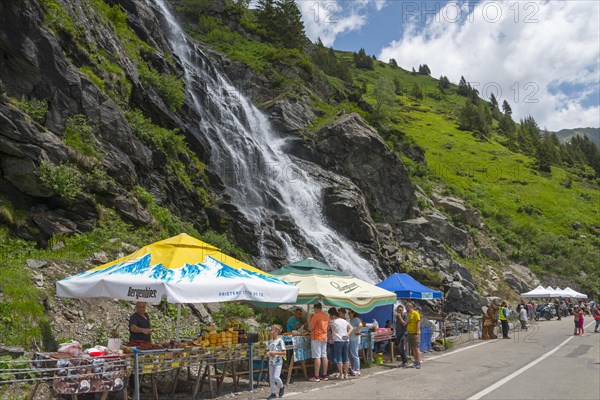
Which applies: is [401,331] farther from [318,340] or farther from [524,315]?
[524,315]

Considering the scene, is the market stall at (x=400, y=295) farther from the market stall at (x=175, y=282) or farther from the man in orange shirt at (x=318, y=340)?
the market stall at (x=175, y=282)

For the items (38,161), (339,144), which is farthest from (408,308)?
(339,144)

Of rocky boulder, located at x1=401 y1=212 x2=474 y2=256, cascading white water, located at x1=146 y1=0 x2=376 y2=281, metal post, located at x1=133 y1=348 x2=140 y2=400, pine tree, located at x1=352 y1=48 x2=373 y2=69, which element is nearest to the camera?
metal post, located at x1=133 y1=348 x2=140 y2=400

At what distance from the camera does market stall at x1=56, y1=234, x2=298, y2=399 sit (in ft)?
32.0

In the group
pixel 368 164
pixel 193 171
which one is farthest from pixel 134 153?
pixel 368 164

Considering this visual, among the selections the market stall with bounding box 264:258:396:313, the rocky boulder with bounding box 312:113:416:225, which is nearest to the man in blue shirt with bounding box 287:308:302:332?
the market stall with bounding box 264:258:396:313

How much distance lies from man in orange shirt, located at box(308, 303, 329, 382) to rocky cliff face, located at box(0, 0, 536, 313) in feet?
31.4

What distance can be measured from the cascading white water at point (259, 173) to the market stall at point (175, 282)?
18289mm

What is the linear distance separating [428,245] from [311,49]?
65378 millimetres

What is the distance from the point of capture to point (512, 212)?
8444cm

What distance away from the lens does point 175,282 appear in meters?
9.93

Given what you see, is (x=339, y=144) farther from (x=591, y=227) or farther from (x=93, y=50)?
(x=591, y=227)

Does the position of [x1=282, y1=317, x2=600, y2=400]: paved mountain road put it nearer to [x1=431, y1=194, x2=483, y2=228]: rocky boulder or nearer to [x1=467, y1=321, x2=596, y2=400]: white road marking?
[x1=467, y1=321, x2=596, y2=400]: white road marking

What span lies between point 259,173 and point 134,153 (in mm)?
12976
